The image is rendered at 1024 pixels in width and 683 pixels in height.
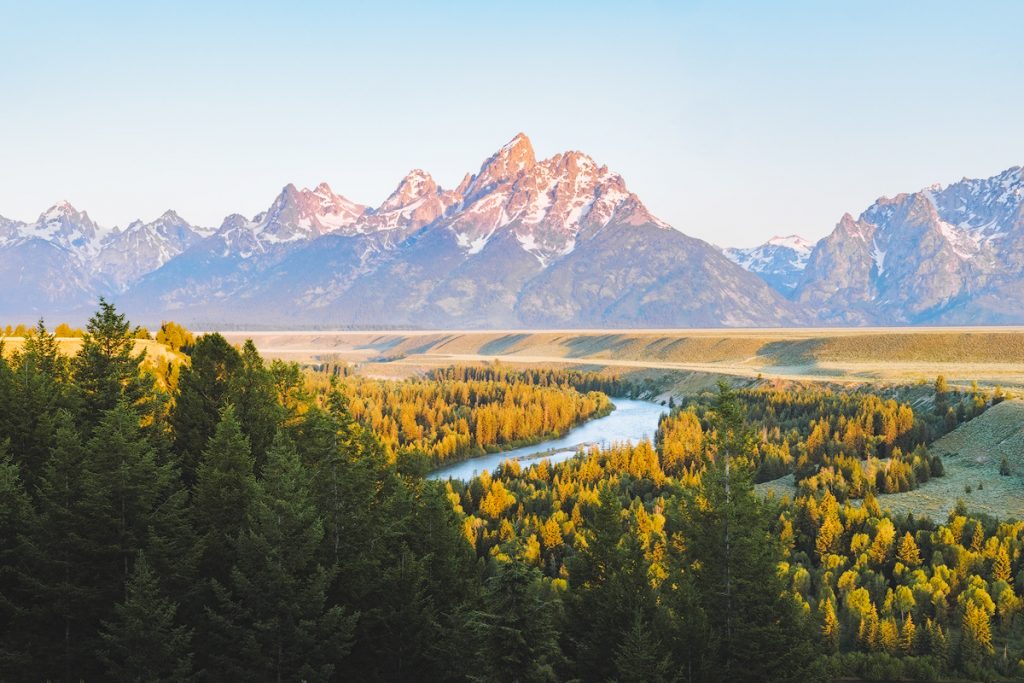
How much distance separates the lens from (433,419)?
489 ft

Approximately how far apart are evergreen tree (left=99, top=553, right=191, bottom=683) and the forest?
12 centimetres

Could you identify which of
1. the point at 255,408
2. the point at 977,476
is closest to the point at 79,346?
the point at 255,408

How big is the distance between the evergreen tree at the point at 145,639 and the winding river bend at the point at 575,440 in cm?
7615

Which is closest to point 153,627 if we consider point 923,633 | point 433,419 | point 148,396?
point 148,396

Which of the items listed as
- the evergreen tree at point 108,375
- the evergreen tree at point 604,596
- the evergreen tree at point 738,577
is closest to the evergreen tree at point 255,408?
the evergreen tree at point 108,375

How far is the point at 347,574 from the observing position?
4075cm

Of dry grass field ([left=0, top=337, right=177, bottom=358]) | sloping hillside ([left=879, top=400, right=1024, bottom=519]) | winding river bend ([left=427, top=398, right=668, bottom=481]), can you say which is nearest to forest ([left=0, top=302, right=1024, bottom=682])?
sloping hillside ([left=879, top=400, right=1024, bottom=519])

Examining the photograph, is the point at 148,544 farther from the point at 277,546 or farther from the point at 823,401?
the point at 823,401

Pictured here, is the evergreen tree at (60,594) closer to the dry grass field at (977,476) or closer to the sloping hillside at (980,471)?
the dry grass field at (977,476)

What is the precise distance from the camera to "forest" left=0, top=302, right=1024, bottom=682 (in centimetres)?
3469

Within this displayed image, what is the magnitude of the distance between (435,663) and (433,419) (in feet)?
362

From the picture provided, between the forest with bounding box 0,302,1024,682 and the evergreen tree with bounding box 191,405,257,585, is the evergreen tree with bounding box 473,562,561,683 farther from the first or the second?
the evergreen tree with bounding box 191,405,257,585

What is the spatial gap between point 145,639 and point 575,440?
383 feet

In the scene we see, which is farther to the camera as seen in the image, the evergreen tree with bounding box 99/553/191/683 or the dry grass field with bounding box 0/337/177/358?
the dry grass field with bounding box 0/337/177/358
